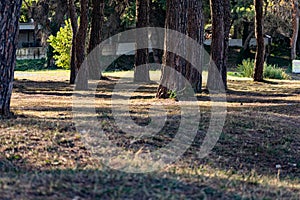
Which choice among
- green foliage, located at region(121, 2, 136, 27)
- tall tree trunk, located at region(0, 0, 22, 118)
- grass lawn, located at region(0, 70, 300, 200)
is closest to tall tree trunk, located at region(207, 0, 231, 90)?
grass lawn, located at region(0, 70, 300, 200)

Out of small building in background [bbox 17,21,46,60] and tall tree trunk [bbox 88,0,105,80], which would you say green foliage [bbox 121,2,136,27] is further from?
tall tree trunk [bbox 88,0,105,80]

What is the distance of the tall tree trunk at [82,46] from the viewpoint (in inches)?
839

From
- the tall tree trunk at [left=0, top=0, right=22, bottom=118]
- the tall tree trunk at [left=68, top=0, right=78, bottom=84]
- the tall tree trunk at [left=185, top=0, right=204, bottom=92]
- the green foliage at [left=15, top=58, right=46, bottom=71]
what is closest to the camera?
the tall tree trunk at [left=0, top=0, right=22, bottom=118]

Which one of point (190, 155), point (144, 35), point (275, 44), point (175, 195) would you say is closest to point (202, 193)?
point (175, 195)

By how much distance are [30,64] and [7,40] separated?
4081cm

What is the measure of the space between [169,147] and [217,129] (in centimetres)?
219

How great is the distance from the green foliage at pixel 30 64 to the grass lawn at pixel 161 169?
35295 mm

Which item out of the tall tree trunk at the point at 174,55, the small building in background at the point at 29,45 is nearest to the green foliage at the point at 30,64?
the small building in background at the point at 29,45

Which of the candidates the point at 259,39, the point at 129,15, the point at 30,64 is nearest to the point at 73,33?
the point at 259,39

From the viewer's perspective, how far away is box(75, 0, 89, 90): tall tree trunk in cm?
2131

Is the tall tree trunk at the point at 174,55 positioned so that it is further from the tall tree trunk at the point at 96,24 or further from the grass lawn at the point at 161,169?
the tall tree trunk at the point at 96,24

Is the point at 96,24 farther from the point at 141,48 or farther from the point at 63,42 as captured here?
the point at 63,42

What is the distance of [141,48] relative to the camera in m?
24.2

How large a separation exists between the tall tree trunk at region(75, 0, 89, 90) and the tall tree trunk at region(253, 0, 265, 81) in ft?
26.7
